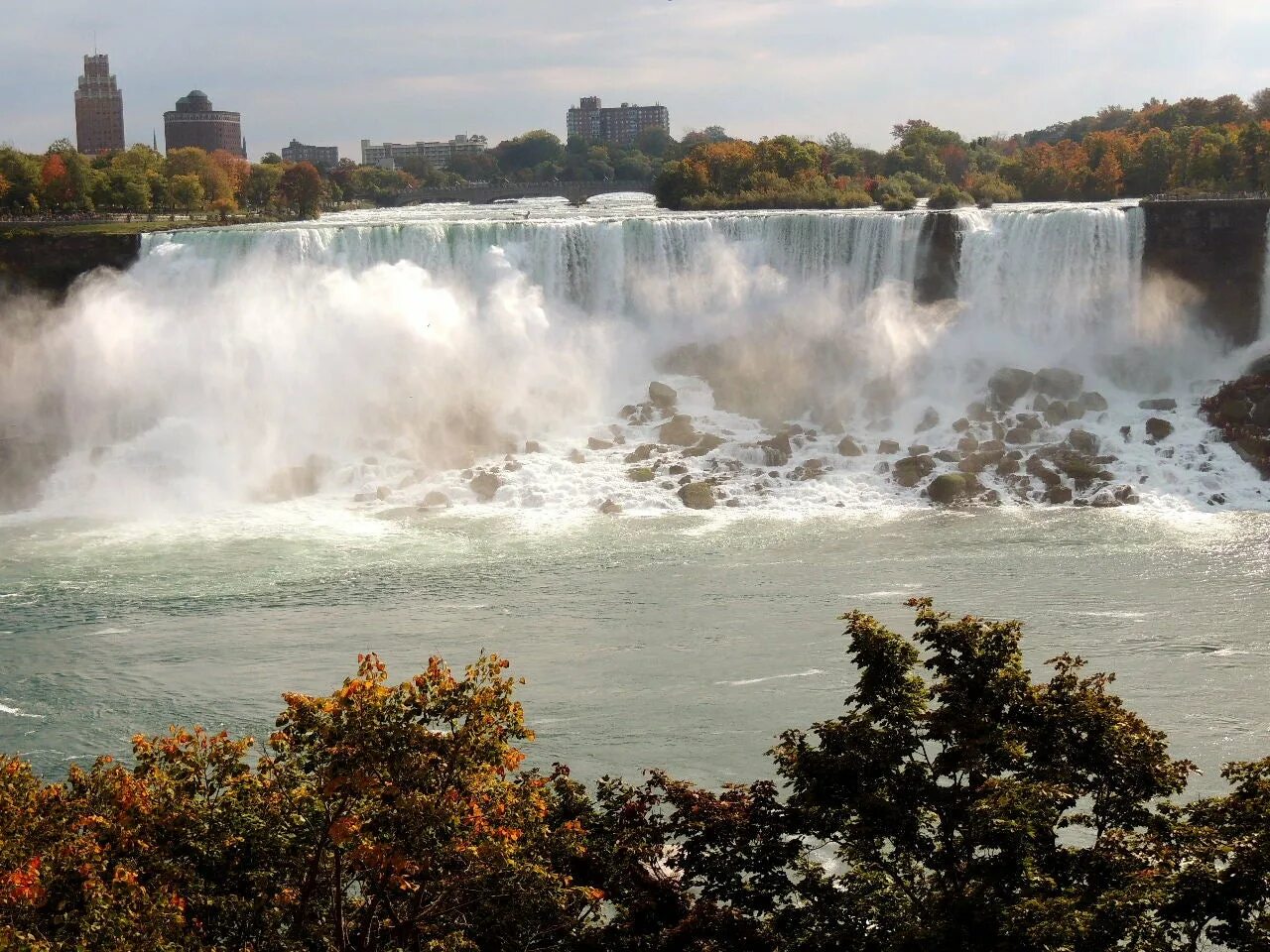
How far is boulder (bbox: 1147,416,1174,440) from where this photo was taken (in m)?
27.8

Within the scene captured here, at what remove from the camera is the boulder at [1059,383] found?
29844 mm

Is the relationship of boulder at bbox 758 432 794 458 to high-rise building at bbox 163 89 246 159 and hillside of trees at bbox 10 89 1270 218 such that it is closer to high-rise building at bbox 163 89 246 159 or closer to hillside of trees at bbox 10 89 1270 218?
hillside of trees at bbox 10 89 1270 218

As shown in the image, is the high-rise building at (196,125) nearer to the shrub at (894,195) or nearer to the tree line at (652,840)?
the shrub at (894,195)

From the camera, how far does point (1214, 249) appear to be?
106 feet

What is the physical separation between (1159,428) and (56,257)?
26.0 metres

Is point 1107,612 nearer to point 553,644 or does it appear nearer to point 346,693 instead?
point 553,644

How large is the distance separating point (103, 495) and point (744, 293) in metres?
14.8

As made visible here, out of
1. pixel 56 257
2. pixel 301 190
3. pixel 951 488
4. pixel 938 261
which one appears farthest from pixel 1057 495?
pixel 301 190

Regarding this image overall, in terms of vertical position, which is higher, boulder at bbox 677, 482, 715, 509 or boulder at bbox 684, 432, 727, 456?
boulder at bbox 684, 432, 727, 456

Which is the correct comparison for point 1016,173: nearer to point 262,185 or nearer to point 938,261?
point 938,261

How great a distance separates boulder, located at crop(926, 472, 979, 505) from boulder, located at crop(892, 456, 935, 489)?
18.0 inches

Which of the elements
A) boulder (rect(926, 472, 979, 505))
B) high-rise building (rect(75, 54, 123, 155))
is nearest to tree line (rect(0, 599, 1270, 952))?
boulder (rect(926, 472, 979, 505))

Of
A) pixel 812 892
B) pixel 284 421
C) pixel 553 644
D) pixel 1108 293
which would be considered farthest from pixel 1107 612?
pixel 284 421

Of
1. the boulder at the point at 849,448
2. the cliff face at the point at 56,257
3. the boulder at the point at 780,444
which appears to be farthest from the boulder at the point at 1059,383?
the cliff face at the point at 56,257
